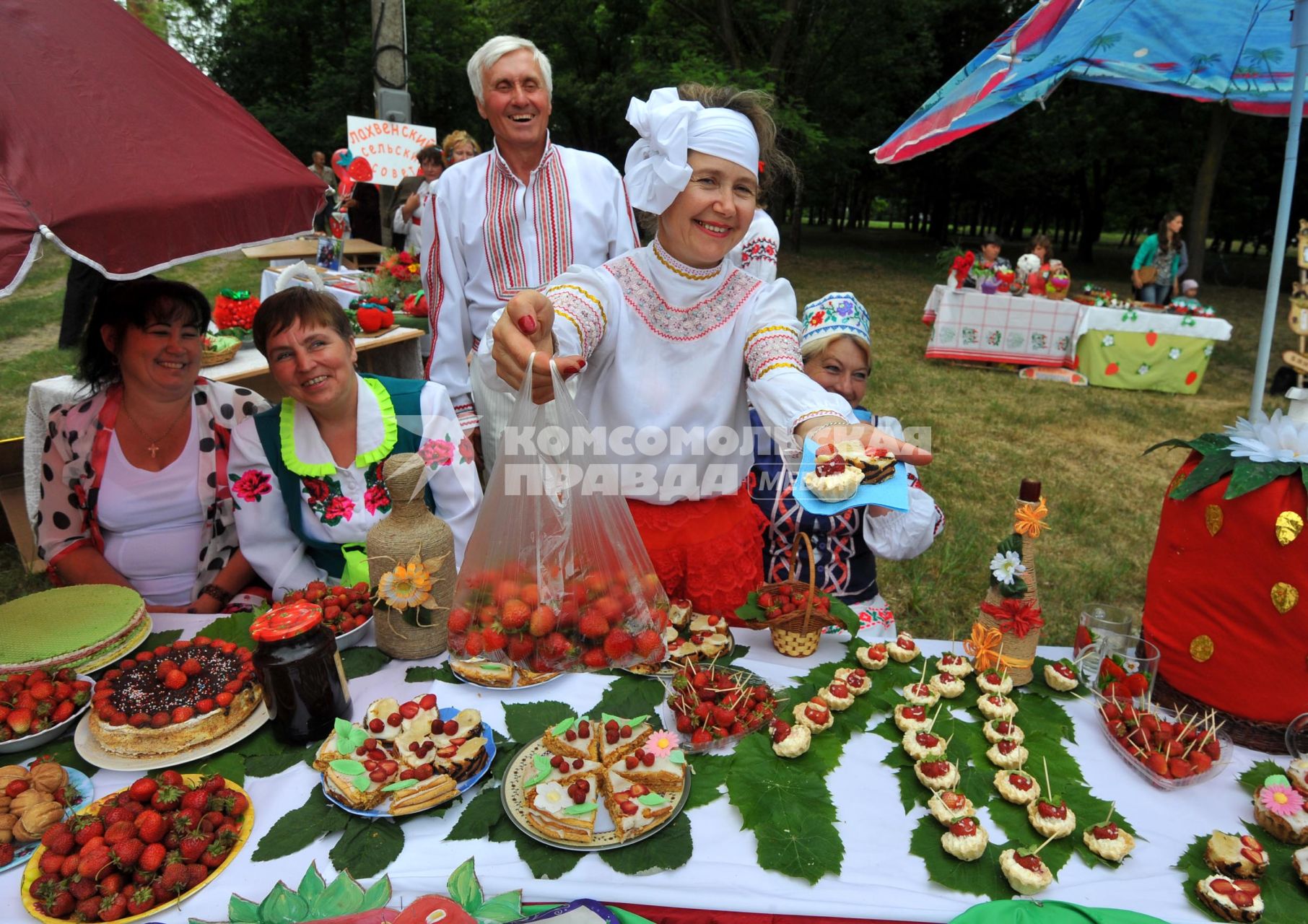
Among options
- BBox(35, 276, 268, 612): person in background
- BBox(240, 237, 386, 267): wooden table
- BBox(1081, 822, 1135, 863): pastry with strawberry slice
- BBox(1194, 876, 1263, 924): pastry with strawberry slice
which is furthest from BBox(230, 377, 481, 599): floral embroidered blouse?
BBox(240, 237, 386, 267): wooden table

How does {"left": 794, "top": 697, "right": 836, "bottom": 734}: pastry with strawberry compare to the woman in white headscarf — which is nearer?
the woman in white headscarf

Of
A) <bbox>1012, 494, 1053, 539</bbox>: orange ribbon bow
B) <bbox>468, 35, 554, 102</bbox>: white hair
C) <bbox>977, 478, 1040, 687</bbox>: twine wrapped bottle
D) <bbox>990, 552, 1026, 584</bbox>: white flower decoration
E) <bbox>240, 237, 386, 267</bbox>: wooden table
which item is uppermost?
<bbox>468, 35, 554, 102</bbox>: white hair

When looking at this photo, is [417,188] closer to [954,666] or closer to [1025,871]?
[954,666]

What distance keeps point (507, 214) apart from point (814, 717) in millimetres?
2406

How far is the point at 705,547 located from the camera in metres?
2.11

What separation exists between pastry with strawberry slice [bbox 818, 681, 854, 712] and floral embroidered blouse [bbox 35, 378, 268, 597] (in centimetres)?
222

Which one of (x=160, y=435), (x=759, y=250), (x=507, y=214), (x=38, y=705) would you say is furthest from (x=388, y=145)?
(x=38, y=705)

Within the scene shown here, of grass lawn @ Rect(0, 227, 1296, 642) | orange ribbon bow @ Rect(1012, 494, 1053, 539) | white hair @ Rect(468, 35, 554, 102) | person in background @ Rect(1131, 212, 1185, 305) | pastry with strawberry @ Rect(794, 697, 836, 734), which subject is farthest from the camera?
person in background @ Rect(1131, 212, 1185, 305)

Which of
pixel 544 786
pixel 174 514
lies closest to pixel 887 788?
pixel 544 786

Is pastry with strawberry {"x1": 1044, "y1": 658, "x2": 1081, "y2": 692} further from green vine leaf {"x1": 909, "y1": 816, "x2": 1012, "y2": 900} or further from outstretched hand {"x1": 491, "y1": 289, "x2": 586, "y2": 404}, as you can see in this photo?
outstretched hand {"x1": 491, "y1": 289, "x2": 586, "y2": 404}

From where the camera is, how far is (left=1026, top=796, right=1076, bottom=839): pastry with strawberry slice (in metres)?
1.50

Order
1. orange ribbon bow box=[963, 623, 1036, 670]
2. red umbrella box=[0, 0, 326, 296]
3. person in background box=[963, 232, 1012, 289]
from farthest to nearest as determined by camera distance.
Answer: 1. person in background box=[963, 232, 1012, 289]
2. orange ribbon bow box=[963, 623, 1036, 670]
3. red umbrella box=[0, 0, 326, 296]

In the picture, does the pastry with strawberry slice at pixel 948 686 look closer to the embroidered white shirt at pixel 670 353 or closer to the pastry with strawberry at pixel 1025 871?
the pastry with strawberry at pixel 1025 871

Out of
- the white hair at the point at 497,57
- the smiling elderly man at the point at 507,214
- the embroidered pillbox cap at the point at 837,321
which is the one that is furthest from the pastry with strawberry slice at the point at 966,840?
the white hair at the point at 497,57
